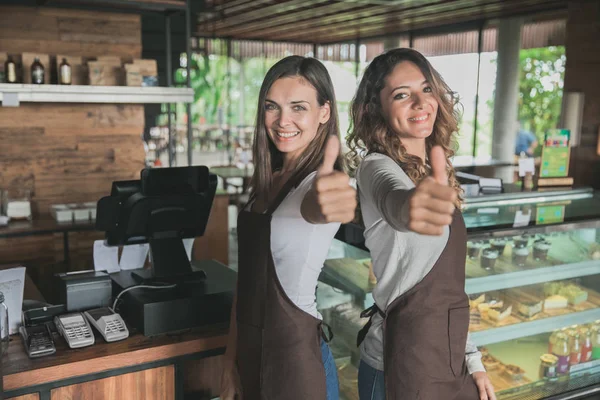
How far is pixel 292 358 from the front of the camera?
4.91ft

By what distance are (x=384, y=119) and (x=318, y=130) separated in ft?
0.59

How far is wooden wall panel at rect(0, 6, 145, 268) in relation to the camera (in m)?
4.31

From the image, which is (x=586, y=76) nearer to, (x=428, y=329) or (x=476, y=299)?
(x=476, y=299)

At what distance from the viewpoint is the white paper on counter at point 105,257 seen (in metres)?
2.17

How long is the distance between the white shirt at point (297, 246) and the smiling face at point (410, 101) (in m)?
0.27

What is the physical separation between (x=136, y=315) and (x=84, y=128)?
3.08 metres

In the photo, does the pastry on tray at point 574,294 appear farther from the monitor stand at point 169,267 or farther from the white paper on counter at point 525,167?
the monitor stand at point 169,267

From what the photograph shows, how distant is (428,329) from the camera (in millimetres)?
1464

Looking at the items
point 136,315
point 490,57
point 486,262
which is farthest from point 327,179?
point 490,57

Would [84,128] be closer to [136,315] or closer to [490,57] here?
[136,315]

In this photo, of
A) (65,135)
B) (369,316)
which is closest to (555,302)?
(369,316)

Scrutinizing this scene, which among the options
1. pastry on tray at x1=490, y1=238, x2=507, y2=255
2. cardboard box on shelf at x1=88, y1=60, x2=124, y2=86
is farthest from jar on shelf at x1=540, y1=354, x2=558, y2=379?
cardboard box on shelf at x1=88, y1=60, x2=124, y2=86

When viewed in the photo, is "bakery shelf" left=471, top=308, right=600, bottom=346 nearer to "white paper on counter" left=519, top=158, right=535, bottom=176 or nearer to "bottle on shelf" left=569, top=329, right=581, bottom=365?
"bottle on shelf" left=569, top=329, right=581, bottom=365

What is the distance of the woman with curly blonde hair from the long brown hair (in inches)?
3.1
